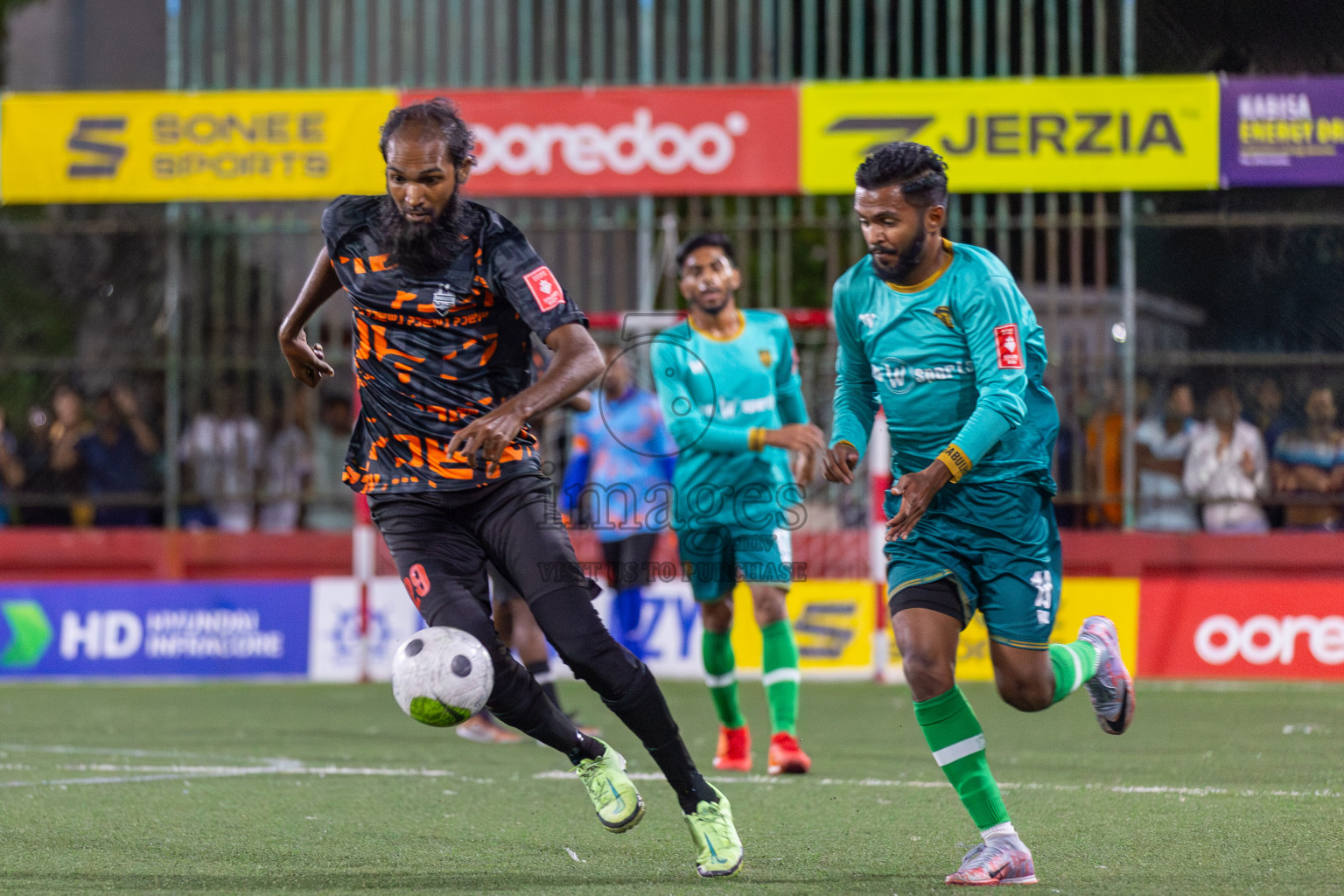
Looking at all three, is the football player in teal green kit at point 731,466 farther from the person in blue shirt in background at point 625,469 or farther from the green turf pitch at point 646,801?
the person in blue shirt in background at point 625,469

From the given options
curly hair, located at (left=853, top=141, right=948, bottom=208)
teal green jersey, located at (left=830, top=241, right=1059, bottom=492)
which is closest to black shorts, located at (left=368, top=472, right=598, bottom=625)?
teal green jersey, located at (left=830, top=241, right=1059, bottom=492)

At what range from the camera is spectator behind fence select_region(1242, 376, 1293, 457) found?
42.9 feet

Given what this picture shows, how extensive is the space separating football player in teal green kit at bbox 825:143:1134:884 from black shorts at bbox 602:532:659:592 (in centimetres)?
457

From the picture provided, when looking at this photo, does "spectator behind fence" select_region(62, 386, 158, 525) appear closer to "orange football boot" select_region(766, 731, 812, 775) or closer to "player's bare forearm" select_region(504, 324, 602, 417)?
"orange football boot" select_region(766, 731, 812, 775)

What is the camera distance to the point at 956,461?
15.8ft

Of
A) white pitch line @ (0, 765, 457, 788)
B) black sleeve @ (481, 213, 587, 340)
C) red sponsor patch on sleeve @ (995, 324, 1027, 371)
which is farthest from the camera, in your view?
white pitch line @ (0, 765, 457, 788)

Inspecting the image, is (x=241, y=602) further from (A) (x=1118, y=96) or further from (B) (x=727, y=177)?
(A) (x=1118, y=96)

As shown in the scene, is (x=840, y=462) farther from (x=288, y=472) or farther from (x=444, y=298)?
(x=288, y=472)

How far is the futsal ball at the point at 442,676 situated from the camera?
14.9 feet

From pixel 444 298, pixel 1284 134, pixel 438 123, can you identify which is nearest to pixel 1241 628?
pixel 1284 134

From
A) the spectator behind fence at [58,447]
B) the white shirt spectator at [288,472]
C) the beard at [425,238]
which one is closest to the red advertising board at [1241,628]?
the white shirt spectator at [288,472]

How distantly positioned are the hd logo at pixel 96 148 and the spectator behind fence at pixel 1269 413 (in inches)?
375

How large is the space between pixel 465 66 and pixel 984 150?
5156 millimetres

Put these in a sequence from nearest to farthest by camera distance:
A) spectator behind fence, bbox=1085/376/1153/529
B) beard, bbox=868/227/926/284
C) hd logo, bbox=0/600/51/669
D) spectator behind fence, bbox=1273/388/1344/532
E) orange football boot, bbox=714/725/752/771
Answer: beard, bbox=868/227/926/284
orange football boot, bbox=714/725/752/771
hd logo, bbox=0/600/51/669
spectator behind fence, bbox=1273/388/1344/532
spectator behind fence, bbox=1085/376/1153/529
